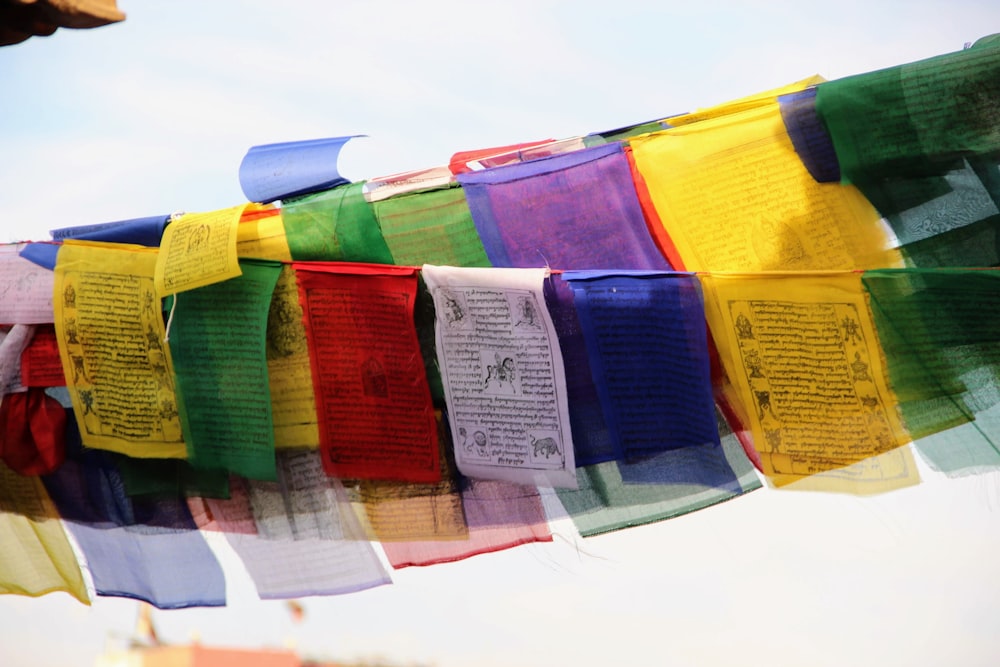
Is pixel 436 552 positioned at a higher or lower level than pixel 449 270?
lower

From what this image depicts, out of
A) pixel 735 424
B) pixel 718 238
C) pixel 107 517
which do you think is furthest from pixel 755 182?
pixel 107 517

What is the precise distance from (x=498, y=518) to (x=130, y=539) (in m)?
0.71

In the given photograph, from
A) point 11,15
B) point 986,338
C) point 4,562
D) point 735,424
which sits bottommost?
point 4,562

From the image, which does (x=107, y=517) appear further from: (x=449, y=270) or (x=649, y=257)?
(x=649, y=257)

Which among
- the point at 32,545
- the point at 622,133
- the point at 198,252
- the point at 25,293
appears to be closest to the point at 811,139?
the point at 622,133

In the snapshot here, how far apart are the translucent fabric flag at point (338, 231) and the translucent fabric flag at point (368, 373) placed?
0.03 meters

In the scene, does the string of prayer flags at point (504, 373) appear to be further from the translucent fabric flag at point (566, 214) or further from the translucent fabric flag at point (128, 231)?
the translucent fabric flag at point (128, 231)

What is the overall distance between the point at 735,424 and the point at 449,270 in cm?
44

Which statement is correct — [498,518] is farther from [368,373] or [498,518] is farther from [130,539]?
[130,539]

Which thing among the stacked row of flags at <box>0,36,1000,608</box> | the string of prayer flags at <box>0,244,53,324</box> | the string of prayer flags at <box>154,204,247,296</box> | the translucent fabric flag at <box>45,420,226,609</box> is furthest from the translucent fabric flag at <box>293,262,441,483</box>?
the string of prayer flags at <box>0,244,53,324</box>

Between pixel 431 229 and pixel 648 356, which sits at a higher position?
pixel 431 229

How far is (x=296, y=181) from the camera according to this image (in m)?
1.59

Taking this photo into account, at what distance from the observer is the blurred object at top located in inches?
53.5

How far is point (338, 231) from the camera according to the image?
4.95ft
